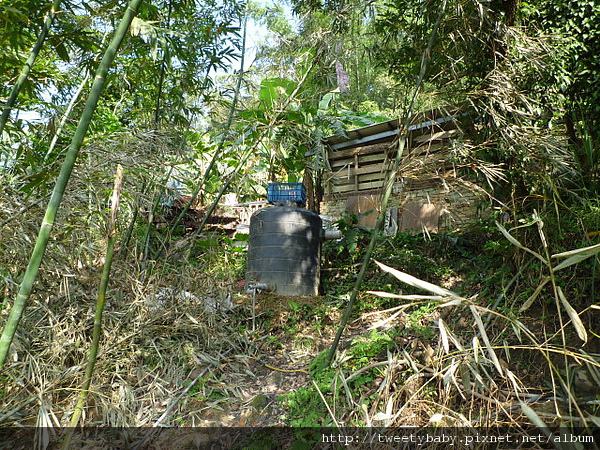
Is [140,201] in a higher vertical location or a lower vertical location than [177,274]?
higher


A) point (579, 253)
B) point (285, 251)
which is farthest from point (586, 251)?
point (285, 251)

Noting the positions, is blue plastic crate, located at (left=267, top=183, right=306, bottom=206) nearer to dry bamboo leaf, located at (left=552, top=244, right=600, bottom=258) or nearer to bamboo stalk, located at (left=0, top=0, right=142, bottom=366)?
bamboo stalk, located at (left=0, top=0, right=142, bottom=366)

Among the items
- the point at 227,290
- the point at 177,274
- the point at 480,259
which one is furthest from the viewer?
the point at 480,259

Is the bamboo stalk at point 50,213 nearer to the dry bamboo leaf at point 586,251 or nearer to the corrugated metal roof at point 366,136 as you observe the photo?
the dry bamboo leaf at point 586,251

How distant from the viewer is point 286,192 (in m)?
6.16

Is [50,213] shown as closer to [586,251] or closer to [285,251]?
[586,251]

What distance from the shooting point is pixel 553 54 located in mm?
3307

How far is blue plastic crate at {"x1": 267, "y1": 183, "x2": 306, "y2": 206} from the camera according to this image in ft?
20.1

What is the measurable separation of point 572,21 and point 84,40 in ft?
13.3

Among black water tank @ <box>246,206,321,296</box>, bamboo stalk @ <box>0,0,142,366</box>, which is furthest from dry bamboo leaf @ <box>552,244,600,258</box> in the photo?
black water tank @ <box>246,206,321,296</box>

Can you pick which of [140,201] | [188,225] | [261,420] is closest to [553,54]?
[140,201]

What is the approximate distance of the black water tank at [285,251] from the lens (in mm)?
5059

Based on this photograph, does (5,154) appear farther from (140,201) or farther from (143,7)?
(143,7)

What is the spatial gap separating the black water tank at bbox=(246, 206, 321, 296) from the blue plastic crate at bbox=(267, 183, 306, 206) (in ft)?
2.54
